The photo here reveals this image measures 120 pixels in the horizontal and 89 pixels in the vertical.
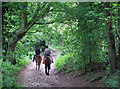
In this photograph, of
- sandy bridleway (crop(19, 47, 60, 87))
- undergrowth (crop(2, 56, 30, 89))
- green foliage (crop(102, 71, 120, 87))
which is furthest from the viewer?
sandy bridleway (crop(19, 47, 60, 87))

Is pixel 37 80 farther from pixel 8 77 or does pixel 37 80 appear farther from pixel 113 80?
pixel 113 80

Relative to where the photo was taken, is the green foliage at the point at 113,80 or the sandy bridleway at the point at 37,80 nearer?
the green foliage at the point at 113,80

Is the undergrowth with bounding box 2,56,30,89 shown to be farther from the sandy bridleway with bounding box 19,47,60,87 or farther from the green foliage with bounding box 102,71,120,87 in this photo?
the green foliage with bounding box 102,71,120,87

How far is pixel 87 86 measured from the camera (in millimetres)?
9164

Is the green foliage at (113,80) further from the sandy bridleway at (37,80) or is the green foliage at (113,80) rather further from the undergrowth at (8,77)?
the undergrowth at (8,77)

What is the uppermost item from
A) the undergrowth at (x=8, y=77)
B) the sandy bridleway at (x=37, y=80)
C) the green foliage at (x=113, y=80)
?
the undergrowth at (x=8, y=77)

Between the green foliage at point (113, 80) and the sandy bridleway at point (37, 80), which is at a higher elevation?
the green foliage at point (113, 80)

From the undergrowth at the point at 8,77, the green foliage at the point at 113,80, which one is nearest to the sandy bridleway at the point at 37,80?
the undergrowth at the point at 8,77

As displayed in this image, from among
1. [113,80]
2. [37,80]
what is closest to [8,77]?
[37,80]

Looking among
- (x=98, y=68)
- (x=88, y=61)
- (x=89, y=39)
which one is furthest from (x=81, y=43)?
(x=98, y=68)

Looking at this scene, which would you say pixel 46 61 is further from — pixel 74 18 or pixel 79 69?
pixel 74 18

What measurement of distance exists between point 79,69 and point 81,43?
243cm

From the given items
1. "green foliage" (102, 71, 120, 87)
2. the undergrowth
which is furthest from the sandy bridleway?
"green foliage" (102, 71, 120, 87)

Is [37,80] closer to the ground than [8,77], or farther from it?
closer to the ground
